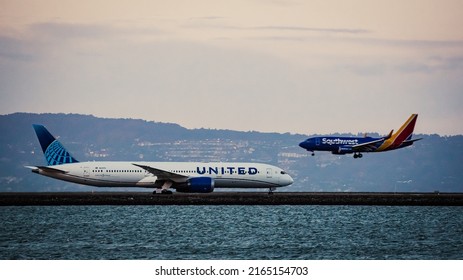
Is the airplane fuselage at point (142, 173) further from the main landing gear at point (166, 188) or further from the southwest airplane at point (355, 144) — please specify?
the southwest airplane at point (355, 144)

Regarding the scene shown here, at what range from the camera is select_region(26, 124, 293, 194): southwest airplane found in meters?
102

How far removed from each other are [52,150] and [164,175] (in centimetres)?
1524

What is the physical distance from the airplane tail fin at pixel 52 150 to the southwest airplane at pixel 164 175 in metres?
2.49

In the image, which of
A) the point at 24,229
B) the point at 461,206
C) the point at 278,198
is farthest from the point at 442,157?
the point at 24,229

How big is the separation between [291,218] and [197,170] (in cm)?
2374

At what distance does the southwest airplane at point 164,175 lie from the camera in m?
102

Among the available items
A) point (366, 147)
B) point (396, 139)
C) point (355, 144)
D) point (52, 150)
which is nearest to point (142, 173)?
point (52, 150)

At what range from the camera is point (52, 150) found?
109938 mm

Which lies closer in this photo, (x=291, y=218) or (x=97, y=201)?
(x=291, y=218)

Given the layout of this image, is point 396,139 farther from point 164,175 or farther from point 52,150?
point 52,150

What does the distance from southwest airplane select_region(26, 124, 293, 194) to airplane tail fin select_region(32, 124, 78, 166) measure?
2.49m
